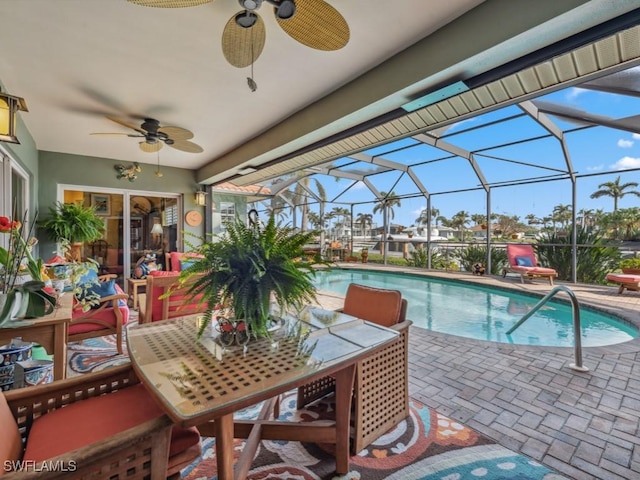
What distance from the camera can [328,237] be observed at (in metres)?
12.6

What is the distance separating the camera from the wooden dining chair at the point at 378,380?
1664 mm

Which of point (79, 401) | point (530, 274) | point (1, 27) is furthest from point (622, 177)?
point (1, 27)

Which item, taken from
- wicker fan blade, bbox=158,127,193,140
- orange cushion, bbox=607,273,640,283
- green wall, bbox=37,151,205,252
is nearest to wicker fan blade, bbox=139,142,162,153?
wicker fan blade, bbox=158,127,193,140

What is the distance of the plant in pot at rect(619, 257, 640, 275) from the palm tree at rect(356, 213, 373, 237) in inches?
280

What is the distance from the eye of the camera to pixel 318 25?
1.67 metres

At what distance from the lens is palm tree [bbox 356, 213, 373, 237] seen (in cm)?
1174

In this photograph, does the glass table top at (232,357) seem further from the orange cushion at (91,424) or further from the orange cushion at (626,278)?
the orange cushion at (626,278)

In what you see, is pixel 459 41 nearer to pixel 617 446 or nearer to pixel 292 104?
pixel 292 104

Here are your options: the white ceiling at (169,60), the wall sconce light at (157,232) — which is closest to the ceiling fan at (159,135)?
the white ceiling at (169,60)

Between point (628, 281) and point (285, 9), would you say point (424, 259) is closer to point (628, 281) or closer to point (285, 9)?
point (628, 281)

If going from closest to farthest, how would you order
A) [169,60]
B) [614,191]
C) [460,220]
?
1. [169,60]
2. [614,191]
3. [460,220]

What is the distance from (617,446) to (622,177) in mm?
6829

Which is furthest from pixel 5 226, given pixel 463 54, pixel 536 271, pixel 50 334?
pixel 536 271

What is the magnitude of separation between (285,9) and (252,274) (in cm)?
143
